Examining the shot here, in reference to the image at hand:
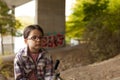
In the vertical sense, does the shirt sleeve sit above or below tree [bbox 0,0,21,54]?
below

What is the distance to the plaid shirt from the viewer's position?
2972 mm

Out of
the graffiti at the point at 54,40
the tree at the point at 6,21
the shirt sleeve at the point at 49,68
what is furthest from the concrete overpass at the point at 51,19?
the shirt sleeve at the point at 49,68

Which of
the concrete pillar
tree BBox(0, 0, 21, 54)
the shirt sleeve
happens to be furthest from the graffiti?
the shirt sleeve

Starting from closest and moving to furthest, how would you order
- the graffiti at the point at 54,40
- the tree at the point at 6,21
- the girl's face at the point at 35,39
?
the girl's face at the point at 35,39, the tree at the point at 6,21, the graffiti at the point at 54,40

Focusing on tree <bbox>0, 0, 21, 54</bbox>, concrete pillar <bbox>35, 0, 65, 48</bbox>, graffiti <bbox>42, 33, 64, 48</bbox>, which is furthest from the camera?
concrete pillar <bbox>35, 0, 65, 48</bbox>

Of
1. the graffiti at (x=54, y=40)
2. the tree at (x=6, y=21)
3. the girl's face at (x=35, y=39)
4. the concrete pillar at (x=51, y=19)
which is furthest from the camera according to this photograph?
the concrete pillar at (x=51, y=19)

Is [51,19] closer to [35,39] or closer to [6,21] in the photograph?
[6,21]

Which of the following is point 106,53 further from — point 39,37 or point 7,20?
point 39,37

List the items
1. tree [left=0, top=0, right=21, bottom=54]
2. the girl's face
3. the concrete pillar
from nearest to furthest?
the girl's face, tree [left=0, top=0, right=21, bottom=54], the concrete pillar

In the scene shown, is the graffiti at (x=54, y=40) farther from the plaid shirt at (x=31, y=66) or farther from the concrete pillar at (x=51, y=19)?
the plaid shirt at (x=31, y=66)

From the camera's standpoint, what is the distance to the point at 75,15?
123 feet

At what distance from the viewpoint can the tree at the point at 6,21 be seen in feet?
48.4

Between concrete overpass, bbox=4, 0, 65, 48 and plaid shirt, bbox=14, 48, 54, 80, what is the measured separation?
23818 mm

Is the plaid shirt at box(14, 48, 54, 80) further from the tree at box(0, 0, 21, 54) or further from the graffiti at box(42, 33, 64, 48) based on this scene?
the graffiti at box(42, 33, 64, 48)
